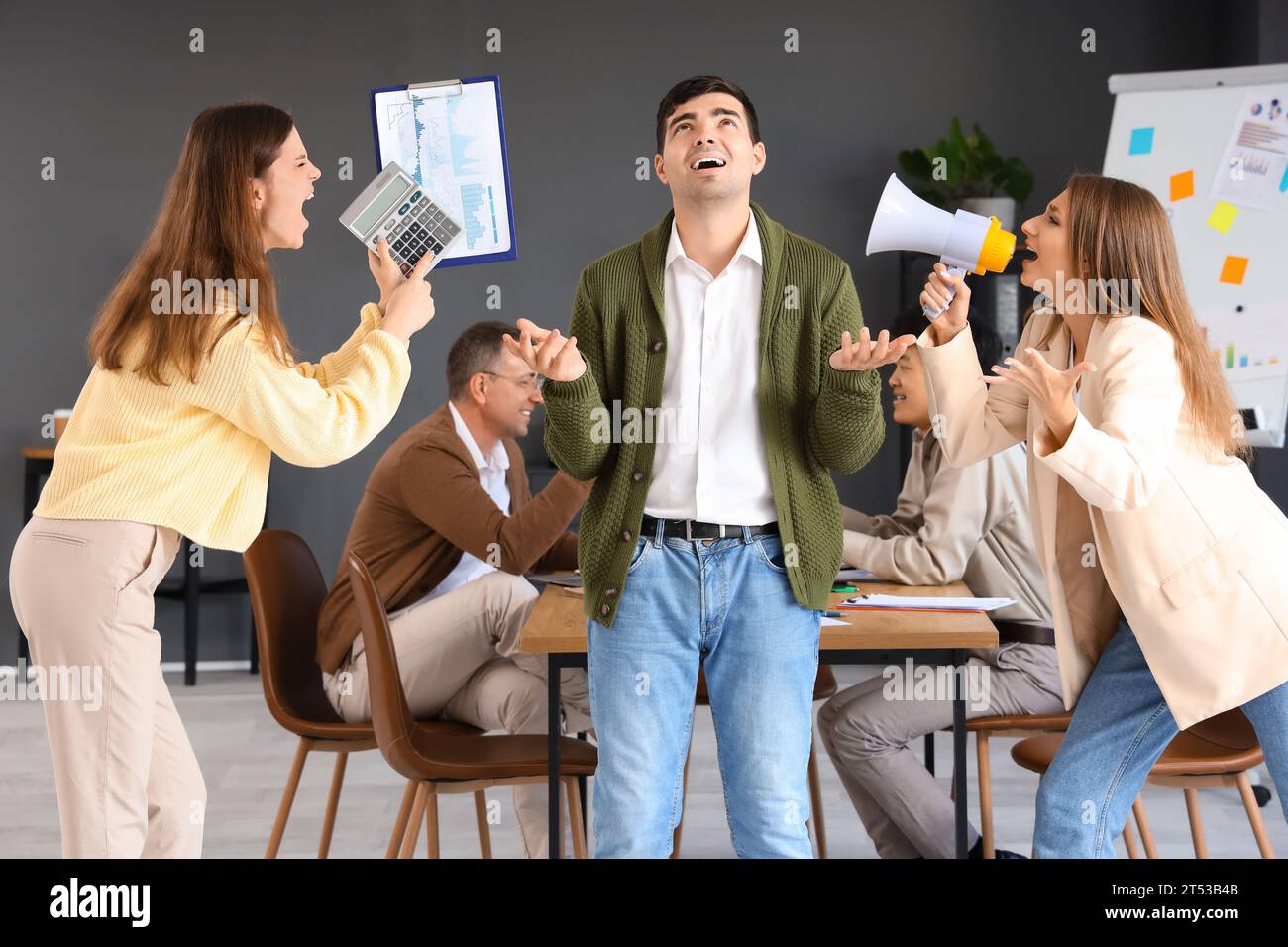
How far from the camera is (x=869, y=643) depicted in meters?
2.15

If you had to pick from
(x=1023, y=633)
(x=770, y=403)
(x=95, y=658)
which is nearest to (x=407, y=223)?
(x=770, y=403)

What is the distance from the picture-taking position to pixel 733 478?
1810mm

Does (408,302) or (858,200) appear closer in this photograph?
(408,302)

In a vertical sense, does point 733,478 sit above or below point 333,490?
above

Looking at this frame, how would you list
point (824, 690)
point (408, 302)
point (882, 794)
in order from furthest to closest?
point (824, 690) < point (882, 794) < point (408, 302)

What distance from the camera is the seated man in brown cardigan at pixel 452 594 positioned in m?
2.62

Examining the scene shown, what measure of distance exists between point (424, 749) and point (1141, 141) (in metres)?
3.45

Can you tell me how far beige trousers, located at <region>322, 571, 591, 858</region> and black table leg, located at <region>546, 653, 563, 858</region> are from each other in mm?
356

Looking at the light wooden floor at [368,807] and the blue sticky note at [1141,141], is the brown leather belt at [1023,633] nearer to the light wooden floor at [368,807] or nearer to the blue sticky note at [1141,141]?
the light wooden floor at [368,807]

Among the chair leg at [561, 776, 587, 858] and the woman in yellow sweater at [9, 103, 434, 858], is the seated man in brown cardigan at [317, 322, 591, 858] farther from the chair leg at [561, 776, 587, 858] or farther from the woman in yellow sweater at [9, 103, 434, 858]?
the woman in yellow sweater at [9, 103, 434, 858]

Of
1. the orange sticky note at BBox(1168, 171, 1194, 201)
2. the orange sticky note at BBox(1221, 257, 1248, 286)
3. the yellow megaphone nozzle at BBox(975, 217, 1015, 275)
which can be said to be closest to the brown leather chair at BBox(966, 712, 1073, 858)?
the yellow megaphone nozzle at BBox(975, 217, 1015, 275)

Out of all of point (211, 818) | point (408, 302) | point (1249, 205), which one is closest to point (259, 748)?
point (211, 818)
